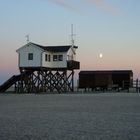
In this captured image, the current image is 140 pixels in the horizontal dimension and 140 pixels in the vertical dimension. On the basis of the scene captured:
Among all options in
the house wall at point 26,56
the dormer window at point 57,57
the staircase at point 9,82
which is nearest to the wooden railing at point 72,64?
the dormer window at point 57,57

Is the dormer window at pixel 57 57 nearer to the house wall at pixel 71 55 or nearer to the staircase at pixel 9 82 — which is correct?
the house wall at pixel 71 55

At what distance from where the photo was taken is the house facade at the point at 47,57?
55375 millimetres

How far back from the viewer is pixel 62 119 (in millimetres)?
17219

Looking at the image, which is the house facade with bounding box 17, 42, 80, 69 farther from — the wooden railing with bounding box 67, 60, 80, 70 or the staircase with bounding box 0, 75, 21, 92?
the staircase with bounding box 0, 75, 21, 92

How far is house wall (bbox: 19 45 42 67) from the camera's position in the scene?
55188mm

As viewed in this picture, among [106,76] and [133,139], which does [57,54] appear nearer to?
[106,76]

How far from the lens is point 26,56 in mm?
55844

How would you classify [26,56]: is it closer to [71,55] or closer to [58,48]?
[58,48]

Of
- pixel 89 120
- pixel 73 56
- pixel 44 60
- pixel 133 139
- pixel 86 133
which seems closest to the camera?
pixel 133 139

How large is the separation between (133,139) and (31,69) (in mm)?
46430

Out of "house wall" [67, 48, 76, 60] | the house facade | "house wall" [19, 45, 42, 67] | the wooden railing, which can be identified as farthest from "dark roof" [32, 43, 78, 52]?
"house wall" [19, 45, 42, 67]

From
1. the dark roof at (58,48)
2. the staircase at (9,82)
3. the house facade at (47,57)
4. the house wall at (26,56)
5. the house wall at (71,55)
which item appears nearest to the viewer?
the house wall at (26,56)

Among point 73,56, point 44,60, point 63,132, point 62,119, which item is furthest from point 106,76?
point 63,132

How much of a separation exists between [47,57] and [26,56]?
9.56ft
